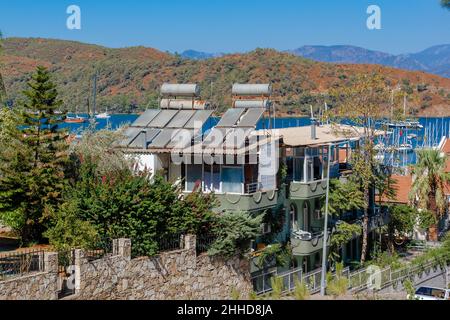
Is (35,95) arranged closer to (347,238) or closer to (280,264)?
(280,264)

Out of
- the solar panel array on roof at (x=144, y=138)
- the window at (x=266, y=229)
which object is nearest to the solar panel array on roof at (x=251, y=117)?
the solar panel array on roof at (x=144, y=138)

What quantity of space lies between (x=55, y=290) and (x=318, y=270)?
48.9 ft

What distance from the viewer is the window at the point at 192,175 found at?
1197 inches

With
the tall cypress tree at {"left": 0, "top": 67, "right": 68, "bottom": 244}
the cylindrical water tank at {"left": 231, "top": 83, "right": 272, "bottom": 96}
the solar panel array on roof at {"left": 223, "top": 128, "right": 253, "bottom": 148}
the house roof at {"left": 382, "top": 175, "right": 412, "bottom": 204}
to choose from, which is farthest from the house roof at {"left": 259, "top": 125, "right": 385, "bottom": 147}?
the house roof at {"left": 382, "top": 175, "right": 412, "bottom": 204}

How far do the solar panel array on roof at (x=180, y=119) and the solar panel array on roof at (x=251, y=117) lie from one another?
2.48m

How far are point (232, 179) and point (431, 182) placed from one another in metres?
17.8

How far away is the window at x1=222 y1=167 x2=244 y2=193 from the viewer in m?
29.4

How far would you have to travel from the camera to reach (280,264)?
103 ft

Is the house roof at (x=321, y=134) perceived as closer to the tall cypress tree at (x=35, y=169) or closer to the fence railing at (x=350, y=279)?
the fence railing at (x=350, y=279)

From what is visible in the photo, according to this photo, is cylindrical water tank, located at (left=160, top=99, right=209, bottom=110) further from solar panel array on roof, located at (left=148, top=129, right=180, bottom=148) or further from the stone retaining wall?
the stone retaining wall

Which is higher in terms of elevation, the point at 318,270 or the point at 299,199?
the point at 299,199

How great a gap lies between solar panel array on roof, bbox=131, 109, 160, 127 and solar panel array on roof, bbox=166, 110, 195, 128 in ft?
3.71
